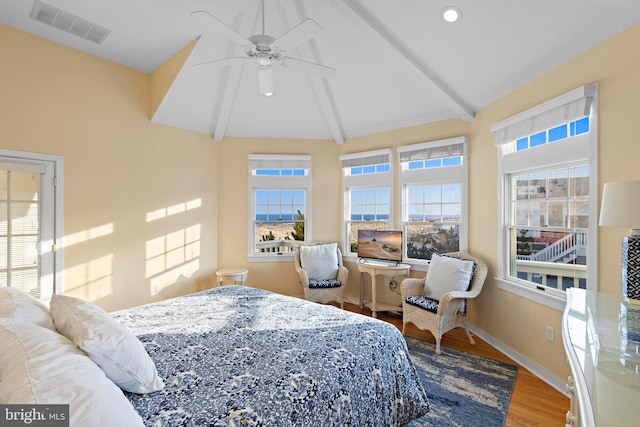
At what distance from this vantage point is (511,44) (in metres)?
2.77

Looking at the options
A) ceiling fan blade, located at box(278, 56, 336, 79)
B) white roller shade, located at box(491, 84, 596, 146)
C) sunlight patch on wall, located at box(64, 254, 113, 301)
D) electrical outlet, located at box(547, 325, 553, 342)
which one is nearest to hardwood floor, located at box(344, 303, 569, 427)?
electrical outlet, located at box(547, 325, 553, 342)

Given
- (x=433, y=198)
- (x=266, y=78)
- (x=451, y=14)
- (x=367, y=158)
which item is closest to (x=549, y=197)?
(x=433, y=198)

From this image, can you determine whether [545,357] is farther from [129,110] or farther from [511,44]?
[129,110]

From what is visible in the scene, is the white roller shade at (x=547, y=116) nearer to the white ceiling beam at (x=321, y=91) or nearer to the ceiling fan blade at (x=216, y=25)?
the white ceiling beam at (x=321, y=91)

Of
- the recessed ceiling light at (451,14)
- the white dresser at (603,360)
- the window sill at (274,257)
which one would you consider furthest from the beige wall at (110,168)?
the white dresser at (603,360)

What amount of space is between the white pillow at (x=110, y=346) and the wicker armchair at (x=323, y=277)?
3116mm

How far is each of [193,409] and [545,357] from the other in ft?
9.98

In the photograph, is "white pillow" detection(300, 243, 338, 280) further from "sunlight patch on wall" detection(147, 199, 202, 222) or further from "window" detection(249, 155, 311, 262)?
"sunlight patch on wall" detection(147, 199, 202, 222)

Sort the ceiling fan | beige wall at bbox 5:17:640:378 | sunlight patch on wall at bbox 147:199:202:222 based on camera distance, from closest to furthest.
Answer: the ceiling fan < beige wall at bbox 5:17:640:378 < sunlight patch on wall at bbox 147:199:202:222

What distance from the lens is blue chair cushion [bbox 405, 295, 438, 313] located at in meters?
3.36

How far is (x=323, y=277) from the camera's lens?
15.4 ft

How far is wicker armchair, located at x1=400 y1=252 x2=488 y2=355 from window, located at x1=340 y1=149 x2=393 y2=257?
137cm

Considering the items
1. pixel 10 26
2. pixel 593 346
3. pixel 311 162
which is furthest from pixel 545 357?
pixel 10 26

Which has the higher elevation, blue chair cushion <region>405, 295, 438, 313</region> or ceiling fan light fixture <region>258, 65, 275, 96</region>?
ceiling fan light fixture <region>258, 65, 275, 96</region>
